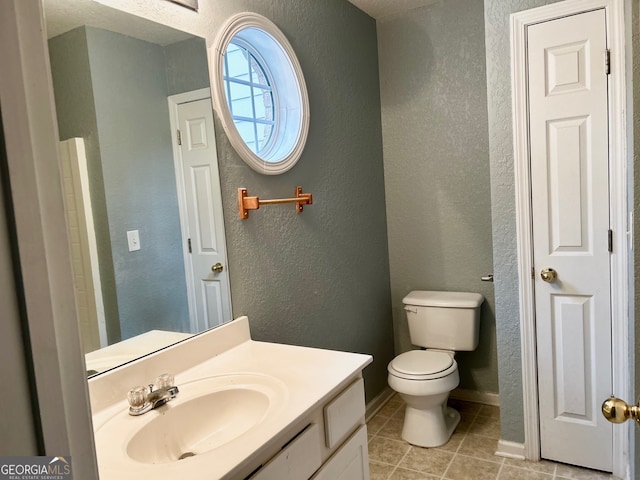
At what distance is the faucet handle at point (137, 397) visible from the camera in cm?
126

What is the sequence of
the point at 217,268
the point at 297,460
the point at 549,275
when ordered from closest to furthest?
the point at 297,460 < the point at 217,268 < the point at 549,275

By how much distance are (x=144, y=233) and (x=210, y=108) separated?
52 centimetres

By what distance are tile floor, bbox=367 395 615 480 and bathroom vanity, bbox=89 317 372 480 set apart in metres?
0.90

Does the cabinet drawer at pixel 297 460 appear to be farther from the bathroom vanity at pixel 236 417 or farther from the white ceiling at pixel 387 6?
the white ceiling at pixel 387 6

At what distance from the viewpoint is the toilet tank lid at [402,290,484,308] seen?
264cm

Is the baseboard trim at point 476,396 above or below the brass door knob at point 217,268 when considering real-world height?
below

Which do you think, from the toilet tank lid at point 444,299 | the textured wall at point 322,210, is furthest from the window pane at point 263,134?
the toilet tank lid at point 444,299

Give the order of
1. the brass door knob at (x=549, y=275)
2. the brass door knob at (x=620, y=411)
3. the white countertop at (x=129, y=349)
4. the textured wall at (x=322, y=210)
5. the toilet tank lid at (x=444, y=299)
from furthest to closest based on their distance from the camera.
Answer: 1. the toilet tank lid at (x=444, y=299)
2. the brass door knob at (x=549, y=275)
3. the textured wall at (x=322, y=210)
4. the white countertop at (x=129, y=349)
5. the brass door knob at (x=620, y=411)

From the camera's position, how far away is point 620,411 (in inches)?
28.7

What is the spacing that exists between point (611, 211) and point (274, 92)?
59.3 inches

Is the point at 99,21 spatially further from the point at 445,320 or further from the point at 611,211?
the point at 445,320

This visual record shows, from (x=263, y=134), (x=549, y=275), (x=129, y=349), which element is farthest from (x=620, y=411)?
(x=263, y=134)

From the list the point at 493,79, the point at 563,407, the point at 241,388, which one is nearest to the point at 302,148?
the point at 493,79

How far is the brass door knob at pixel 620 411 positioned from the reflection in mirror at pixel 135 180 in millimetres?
1204
